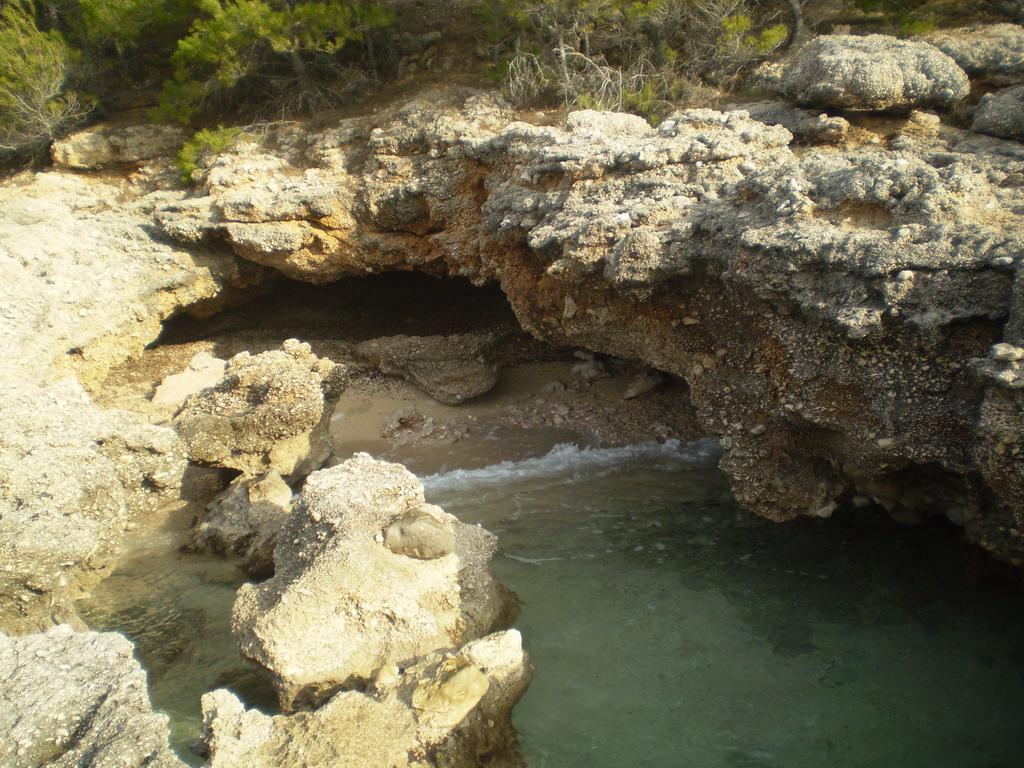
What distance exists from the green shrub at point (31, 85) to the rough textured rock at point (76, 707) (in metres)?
9.71

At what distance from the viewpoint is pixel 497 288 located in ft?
37.4

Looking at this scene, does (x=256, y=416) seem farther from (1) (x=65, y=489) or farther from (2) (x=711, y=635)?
(2) (x=711, y=635)

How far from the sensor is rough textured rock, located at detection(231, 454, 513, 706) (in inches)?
190

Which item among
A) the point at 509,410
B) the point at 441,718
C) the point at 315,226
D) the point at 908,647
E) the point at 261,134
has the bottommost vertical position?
the point at 509,410

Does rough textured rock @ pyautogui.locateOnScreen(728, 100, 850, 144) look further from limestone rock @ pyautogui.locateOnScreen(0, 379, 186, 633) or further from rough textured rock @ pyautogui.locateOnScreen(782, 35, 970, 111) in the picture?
limestone rock @ pyautogui.locateOnScreen(0, 379, 186, 633)

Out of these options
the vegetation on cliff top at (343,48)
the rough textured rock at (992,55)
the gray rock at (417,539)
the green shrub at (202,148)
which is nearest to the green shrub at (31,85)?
the vegetation on cliff top at (343,48)

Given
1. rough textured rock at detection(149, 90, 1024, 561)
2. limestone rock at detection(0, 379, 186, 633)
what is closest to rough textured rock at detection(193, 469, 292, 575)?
limestone rock at detection(0, 379, 186, 633)

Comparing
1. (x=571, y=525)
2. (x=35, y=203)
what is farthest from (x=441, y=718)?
(x=35, y=203)

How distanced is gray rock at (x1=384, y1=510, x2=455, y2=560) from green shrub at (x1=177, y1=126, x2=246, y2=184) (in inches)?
283

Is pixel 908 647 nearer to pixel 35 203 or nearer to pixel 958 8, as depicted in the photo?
pixel 958 8

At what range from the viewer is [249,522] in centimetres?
700

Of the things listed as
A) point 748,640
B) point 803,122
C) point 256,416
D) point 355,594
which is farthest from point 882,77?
point 256,416

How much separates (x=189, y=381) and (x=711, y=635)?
23.4 feet

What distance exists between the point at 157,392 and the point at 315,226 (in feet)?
9.49
